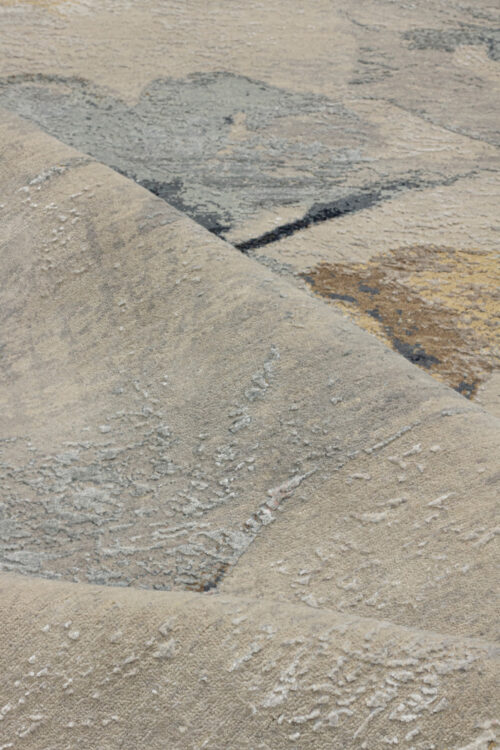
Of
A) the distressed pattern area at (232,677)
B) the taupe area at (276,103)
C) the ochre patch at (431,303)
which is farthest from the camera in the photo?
the taupe area at (276,103)

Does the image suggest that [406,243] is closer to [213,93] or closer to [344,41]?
[213,93]

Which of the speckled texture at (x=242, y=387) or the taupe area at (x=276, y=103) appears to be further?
the taupe area at (x=276, y=103)

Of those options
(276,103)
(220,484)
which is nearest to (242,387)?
(220,484)

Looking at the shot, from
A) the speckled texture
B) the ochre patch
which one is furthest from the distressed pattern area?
the ochre patch

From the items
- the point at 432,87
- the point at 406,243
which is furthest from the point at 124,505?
the point at 432,87

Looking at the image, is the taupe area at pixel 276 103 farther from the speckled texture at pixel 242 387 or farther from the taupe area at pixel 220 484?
the taupe area at pixel 220 484

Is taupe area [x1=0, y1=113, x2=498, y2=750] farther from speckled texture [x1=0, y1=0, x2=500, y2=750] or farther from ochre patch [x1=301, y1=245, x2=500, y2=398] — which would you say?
ochre patch [x1=301, y1=245, x2=500, y2=398]

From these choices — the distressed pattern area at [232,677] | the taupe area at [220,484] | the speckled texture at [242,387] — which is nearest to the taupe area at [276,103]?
the speckled texture at [242,387]

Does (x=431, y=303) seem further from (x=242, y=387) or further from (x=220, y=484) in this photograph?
(x=220, y=484)
